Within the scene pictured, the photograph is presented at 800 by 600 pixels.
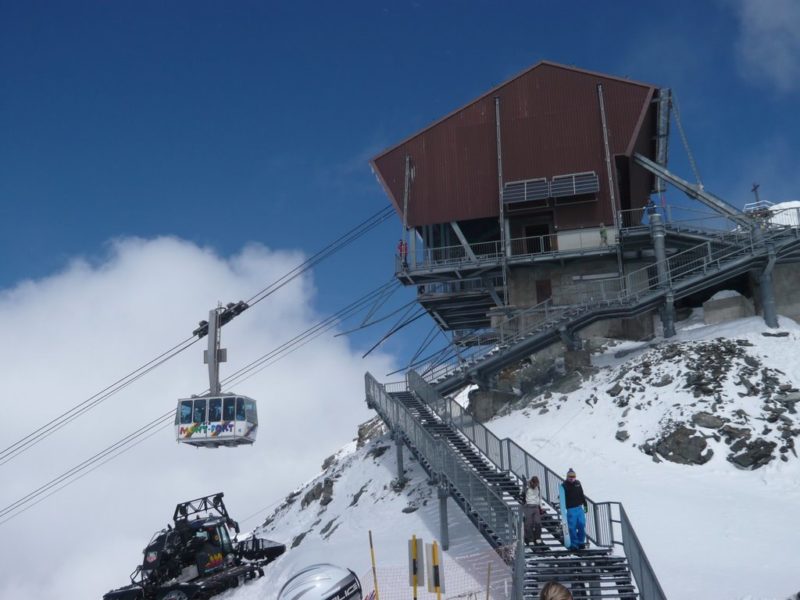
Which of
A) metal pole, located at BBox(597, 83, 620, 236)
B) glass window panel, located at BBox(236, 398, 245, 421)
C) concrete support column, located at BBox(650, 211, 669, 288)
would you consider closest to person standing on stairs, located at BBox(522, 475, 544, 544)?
glass window panel, located at BBox(236, 398, 245, 421)

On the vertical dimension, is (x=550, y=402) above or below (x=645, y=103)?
below

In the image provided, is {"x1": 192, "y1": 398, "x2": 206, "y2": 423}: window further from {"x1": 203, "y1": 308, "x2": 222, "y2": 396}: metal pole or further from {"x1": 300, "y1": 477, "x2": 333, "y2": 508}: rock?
{"x1": 300, "y1": 477, "x2": 333, "y2": 508}: rock

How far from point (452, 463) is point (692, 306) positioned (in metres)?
24.1

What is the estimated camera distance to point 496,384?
122 feet

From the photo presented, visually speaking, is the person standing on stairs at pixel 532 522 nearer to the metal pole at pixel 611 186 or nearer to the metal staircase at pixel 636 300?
the metal staircase at pixel 636 300

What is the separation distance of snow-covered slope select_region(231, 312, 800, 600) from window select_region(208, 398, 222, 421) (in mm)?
6112

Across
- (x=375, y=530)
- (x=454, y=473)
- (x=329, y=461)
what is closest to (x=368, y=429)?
(x=329, y=461)

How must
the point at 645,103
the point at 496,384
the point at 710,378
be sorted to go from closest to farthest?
the point at 710,378
the point at 496,384
the point at 645,103

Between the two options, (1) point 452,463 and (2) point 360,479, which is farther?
(2) point 360,479

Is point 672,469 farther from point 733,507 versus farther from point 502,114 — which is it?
point 502,114

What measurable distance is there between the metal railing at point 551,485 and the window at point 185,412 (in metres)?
9.54

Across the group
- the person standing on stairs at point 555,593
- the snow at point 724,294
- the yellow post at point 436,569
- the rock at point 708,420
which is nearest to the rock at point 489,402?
the rock at point 708,420

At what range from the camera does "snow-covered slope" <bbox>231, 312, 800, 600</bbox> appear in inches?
734

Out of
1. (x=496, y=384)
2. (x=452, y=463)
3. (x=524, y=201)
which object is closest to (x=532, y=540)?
(x=452, y=463)
